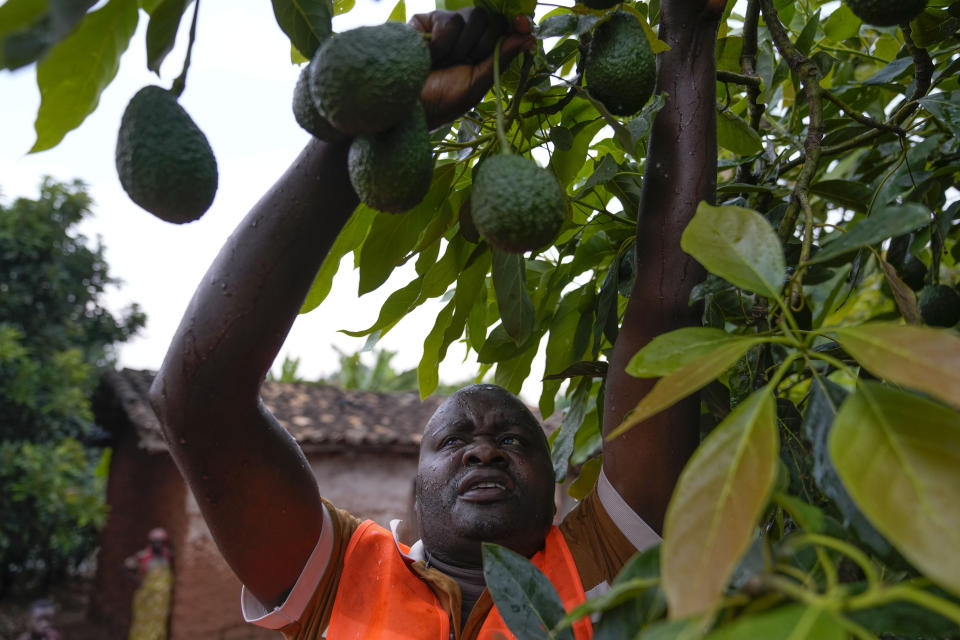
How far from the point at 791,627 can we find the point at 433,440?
4.24 feet

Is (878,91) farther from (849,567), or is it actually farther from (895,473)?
(895,473)

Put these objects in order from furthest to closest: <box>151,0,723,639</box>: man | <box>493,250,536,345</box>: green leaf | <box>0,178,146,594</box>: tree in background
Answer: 1. <box>0,178,146,594</box>: tree in background
2. <box>493,250,536,345</box>: green leaf
3. <box>151,0,723,639</box>: man

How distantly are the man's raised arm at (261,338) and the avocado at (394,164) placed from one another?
0.11 meters

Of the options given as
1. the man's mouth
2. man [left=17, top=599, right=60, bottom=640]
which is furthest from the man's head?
man [left=17, top=599, right=60, bottom=640]

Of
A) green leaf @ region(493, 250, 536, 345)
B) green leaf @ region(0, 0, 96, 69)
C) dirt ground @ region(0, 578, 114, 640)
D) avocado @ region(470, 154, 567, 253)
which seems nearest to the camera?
green leaf @ region(0, 0, 96, 69)

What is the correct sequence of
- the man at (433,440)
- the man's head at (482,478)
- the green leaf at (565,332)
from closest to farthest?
the man at (433,440)
the man's head at (482,478)
the green leaf at (565,332)

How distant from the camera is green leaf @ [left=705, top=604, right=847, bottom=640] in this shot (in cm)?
44

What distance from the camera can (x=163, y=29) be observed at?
0.82m

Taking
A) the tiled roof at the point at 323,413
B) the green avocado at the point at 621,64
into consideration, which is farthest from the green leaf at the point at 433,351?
the tiled roof at the point at 323,413

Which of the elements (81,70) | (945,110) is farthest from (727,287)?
(81,70)

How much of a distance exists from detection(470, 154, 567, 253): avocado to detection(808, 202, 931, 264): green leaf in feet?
0.88

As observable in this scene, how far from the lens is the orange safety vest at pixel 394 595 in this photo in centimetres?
142

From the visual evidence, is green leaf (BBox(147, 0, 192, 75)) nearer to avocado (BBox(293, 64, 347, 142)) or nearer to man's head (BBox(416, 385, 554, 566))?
avocado (BBox(293, 64, 347, 142))

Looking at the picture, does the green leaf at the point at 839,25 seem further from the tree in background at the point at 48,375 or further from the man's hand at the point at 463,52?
the tree in background at the point at 48,375
